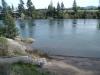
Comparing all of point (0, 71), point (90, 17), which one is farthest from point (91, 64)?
point (90, 17)

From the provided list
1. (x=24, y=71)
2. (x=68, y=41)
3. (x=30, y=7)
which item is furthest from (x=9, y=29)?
(x=30, y=7)

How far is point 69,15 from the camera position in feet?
418

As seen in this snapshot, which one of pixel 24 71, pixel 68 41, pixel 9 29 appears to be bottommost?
pixel 68 41

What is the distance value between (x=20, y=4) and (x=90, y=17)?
3742 cm

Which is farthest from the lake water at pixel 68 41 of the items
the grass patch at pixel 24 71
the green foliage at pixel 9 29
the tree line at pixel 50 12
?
the tree line at pixel 50 12

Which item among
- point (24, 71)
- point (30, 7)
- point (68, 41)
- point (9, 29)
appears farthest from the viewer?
point (30, 7)

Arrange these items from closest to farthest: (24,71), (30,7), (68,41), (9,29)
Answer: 1. (24,71)
2. (9,29)
3. (68,41)
4. (30,7)

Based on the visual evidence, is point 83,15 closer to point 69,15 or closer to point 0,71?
point 69,15

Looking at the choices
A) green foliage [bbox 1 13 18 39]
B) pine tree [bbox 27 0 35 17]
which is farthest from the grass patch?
pine tree [bbox 27 0 35 17]

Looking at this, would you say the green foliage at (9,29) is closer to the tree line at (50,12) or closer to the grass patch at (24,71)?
the grass patch at (24,71)

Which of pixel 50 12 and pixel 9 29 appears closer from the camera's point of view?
pixel 9 29

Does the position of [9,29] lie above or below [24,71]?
below

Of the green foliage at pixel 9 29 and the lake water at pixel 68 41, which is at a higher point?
Result: the green foliage at pixel 9 29

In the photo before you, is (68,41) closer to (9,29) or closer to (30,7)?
(9,29)
